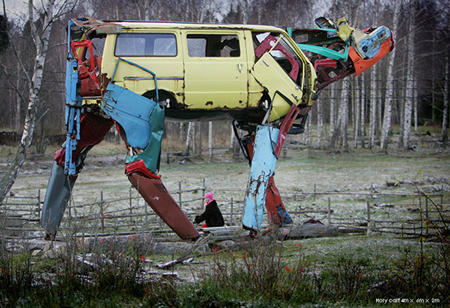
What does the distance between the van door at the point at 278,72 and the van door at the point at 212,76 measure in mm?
302

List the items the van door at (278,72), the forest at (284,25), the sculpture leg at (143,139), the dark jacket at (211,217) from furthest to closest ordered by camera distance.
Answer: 1. the forest at (284,25)
2. the dark jacket at (211,217)
3. the van door at (278,72)
4. the sculpture leg at (143,139)

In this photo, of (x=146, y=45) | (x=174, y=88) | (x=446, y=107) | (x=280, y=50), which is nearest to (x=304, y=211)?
(x=280, y=50)

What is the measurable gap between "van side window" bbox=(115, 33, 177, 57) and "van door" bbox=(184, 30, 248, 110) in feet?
0.83

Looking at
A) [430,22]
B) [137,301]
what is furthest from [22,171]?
[430,22]

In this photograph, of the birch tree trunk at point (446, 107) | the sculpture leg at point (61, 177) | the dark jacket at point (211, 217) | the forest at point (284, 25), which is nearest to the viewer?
the sculpture leg at point (61, 177)

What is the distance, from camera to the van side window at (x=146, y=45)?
23.2 ft

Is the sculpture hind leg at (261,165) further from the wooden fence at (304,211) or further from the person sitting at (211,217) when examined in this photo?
the wooden fence at (304,211)

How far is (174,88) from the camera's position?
7156 millimetres

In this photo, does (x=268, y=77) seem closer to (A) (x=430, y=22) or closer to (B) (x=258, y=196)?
(B) (x=258, y=196)

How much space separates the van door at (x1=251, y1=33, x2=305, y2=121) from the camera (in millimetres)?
7531

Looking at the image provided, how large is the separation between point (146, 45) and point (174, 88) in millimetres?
797

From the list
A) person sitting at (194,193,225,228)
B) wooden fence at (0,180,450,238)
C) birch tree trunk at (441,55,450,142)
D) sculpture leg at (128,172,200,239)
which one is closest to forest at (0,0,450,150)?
birch tree trunk at (441,55,450,142)

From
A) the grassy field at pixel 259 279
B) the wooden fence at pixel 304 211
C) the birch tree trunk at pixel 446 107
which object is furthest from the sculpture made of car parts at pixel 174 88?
the birch tree trunk at pixel 446 107

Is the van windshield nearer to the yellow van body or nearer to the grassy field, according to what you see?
the yellow van body
